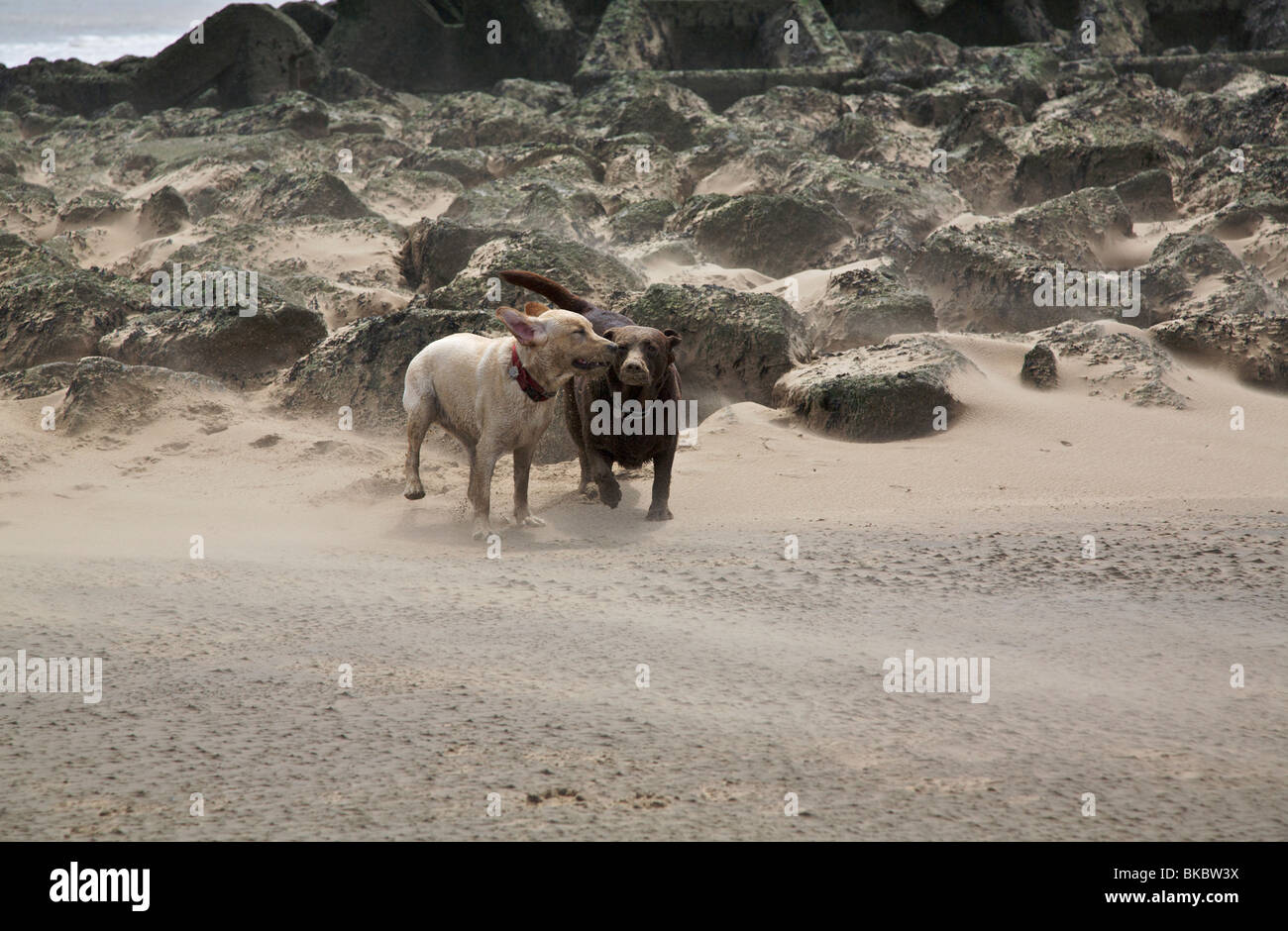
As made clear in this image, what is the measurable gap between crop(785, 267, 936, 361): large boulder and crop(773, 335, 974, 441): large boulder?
4.18ft

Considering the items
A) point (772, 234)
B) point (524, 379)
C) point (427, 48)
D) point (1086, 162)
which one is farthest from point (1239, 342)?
point (427, 48)

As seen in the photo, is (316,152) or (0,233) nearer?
(0,233)

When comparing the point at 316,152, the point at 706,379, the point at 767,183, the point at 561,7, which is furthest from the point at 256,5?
the point at 706,379

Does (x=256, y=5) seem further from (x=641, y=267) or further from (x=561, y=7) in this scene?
(x=641, y=267)

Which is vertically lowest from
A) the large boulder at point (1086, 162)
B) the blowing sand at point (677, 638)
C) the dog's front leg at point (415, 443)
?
the blowing sand at point (677, 638)

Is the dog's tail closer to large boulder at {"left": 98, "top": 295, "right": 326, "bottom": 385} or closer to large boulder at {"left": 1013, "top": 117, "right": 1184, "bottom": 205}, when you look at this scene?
large boulder at {"left": 98, "top": 295, "right": 326, "bottom": 385}

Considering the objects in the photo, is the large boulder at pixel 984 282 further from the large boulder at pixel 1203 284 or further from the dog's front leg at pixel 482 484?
the dog's front leg at pixel 482 484

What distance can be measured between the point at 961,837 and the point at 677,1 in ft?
86.9

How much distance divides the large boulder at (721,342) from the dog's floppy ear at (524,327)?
2582 millimetres

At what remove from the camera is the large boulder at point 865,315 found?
9305 millimetres

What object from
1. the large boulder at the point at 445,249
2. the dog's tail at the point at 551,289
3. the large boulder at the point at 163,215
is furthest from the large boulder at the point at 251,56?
the dog's tail at the point at 551,289

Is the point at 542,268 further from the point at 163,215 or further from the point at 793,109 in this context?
the point at 793,109

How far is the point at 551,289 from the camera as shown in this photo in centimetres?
686

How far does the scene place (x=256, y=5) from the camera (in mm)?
26953
